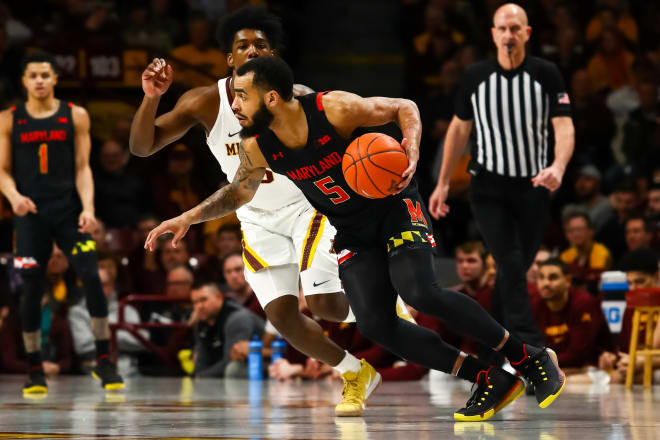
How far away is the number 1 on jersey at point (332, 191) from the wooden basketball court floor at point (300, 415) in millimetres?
1028

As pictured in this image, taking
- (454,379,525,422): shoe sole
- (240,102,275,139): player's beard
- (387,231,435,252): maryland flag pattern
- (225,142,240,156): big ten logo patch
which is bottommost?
(454,379,525,422): shoe sole

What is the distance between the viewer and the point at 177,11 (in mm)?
15016

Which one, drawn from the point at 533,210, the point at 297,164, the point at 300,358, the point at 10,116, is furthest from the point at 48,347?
the point at 297,164

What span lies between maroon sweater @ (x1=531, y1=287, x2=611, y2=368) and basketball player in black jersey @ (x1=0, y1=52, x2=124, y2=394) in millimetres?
3292

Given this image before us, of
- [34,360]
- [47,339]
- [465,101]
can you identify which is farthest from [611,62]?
[34,360]

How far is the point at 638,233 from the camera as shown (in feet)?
32.3

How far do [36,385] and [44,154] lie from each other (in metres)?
1.66

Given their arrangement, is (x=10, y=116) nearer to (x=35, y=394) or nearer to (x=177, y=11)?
(x=35, y=394)

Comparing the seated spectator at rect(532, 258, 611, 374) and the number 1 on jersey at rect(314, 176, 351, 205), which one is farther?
the seated spectator at rect(532, 258, 611, 374)

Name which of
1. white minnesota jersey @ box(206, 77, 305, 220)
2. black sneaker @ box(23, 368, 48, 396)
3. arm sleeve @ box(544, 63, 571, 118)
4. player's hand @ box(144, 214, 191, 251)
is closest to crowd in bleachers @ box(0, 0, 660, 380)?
arm sleeve @ box(544, 63, 571, 118)

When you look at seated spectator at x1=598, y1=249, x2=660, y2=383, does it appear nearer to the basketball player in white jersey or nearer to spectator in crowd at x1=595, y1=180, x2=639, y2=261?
spectator in crowd at x1=595, y1=180, x2=639, y2=261

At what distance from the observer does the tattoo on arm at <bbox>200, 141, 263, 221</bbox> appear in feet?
16.7

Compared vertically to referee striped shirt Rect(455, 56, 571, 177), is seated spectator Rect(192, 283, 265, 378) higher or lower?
lower

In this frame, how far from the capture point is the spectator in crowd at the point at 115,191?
40.2ft
